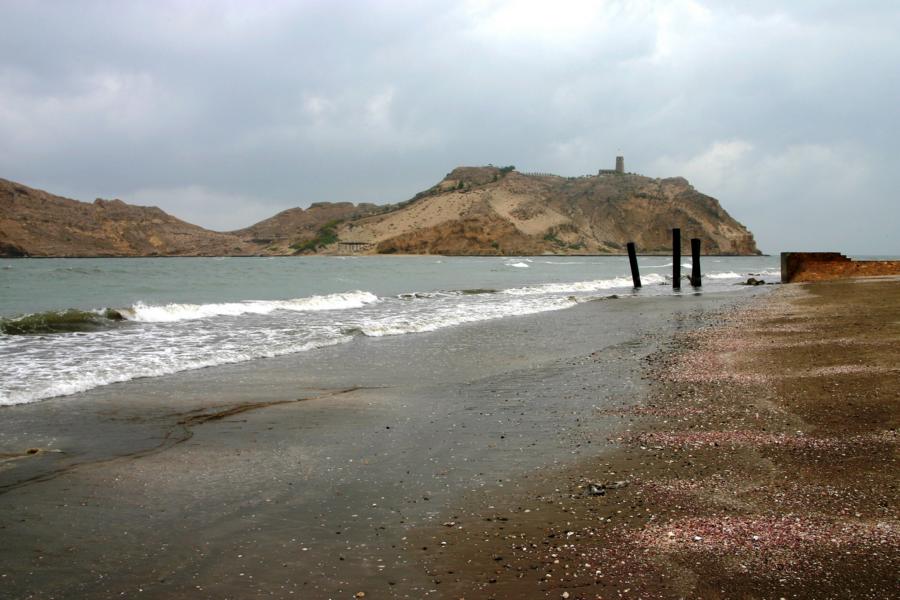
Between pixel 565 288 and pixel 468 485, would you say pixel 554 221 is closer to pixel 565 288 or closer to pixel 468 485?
pixel 565 288

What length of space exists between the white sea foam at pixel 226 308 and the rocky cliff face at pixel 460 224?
10863 centimetres

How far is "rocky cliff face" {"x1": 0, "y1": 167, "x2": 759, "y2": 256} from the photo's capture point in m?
131

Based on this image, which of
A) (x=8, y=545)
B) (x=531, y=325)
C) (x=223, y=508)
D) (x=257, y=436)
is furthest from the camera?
(x=531, y=325)

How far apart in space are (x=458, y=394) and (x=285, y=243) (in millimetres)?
172931

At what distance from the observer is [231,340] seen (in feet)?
41.9

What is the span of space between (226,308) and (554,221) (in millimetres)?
136375

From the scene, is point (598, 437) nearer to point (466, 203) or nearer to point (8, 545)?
point (8, 545)

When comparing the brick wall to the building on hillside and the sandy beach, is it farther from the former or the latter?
the building on hillside

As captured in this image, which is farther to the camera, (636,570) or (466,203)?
(466,203)

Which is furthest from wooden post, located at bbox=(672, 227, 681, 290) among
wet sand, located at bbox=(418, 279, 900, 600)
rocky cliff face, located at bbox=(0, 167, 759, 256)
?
rocky cliff face, located at bbox=(0, 167, 759, 256)

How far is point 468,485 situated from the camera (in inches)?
170

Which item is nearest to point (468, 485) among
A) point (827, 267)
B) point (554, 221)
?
point (827, 267)

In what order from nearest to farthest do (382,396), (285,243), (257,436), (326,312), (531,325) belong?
(257,436) → (382,396) → (531,325) → (326,312) → (285,243)

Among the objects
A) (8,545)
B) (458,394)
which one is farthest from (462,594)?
(458,394)
